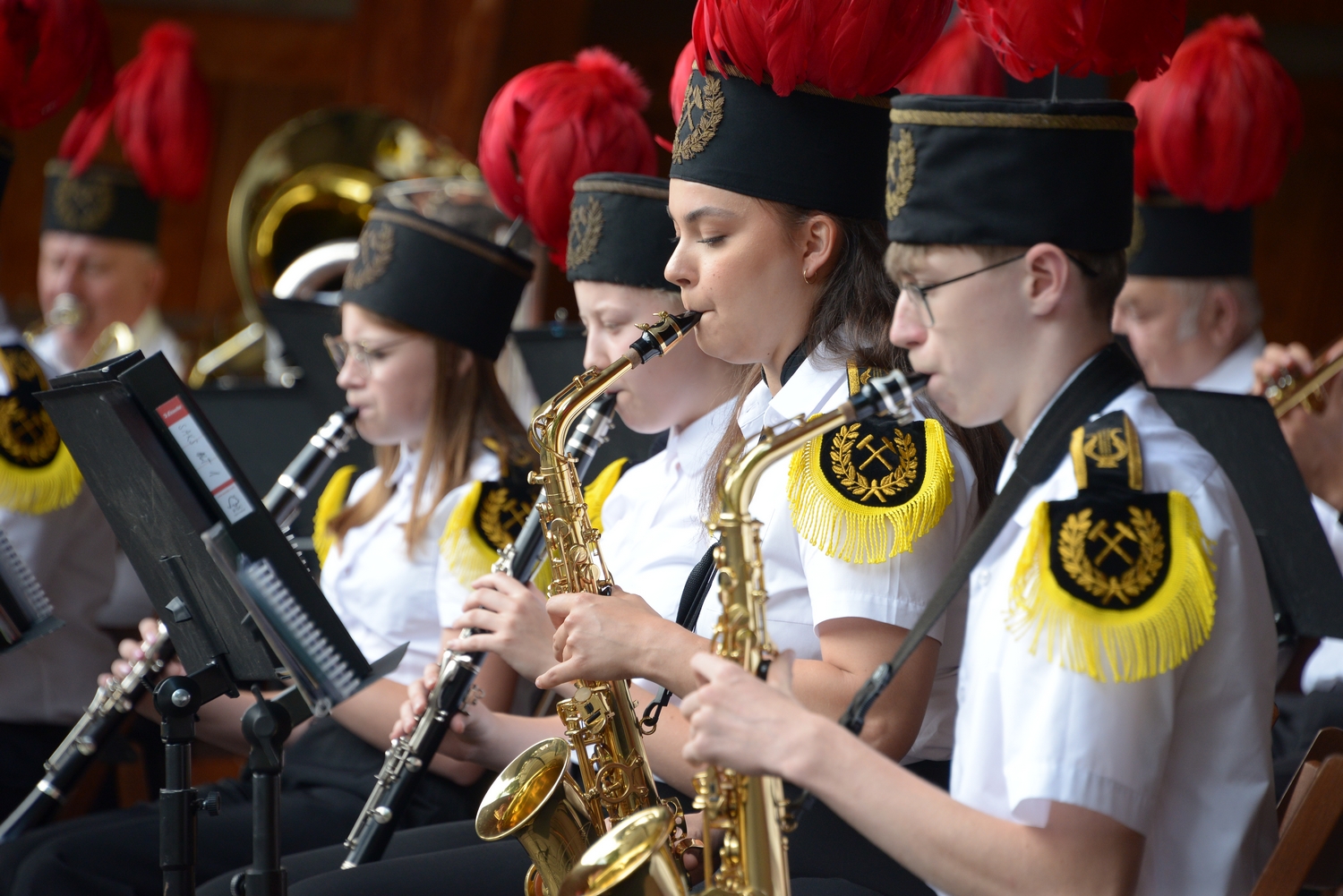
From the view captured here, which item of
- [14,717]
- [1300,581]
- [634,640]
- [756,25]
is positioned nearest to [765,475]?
[634,640]

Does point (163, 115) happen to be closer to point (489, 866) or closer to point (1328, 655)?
point (489, 866)

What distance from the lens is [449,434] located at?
297 centimetres

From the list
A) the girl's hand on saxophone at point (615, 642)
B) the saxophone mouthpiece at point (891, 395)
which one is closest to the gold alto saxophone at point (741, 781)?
the saxophone mouthpiece at point (891, 395)

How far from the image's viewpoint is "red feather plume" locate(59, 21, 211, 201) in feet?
17.2

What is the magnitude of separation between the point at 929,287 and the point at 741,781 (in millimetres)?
633

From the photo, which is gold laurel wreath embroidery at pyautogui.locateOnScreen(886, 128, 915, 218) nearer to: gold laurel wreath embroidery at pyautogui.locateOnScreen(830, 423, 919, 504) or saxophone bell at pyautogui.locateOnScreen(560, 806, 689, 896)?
gold laurel wreath embroidery at pyautogui.locateOnScreen(830, 423, 919, 504)

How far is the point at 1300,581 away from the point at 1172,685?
121 cm

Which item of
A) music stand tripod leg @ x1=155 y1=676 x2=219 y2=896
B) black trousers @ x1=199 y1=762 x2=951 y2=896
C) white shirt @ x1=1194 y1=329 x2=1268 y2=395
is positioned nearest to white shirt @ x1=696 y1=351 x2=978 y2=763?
black trousers @ x1=199 y1=762 x2=951 y2=896

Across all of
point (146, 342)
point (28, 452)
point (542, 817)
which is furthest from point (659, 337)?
point (146, 342)

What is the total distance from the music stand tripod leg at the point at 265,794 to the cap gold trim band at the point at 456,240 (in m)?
1.55

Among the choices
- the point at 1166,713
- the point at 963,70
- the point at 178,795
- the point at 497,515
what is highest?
the point at 963,70

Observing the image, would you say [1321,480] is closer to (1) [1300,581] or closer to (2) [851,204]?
(1) [1300,581]

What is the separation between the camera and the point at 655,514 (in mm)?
2393

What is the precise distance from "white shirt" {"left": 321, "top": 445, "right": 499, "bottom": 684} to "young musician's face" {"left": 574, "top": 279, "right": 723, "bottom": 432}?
0.54 meters
